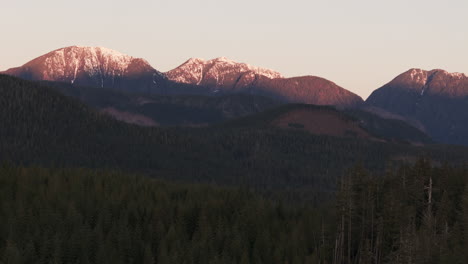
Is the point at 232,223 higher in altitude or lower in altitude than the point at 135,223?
lower

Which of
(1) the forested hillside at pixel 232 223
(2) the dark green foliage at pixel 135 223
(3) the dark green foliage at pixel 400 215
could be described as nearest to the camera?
(3) the dark green foliage at pixel 400 215

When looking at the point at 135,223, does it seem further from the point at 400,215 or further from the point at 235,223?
the point at 400,215

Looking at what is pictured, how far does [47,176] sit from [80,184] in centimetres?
1375

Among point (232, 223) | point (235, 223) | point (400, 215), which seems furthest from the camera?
point (232, 223)

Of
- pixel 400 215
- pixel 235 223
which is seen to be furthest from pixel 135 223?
pixel 400 215

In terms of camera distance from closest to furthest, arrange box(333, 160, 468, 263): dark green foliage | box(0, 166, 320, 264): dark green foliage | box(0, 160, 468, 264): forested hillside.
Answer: box(333, 160, 468, 263): dark green foliage, box(0, 160, 468, 264): forested hillside, box(0, 166, 320, 264): dark green foliage

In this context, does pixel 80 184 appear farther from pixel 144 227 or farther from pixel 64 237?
pixel 64 237

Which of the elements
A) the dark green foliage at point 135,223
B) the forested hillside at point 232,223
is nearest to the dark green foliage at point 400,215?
the forested hillside at point 232,223

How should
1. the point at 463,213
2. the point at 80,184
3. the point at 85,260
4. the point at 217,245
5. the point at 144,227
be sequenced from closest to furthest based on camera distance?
the point at 85,260 → the point at 463,213 → the point at 217,245 → the point at 144,227 → the point at 80,184

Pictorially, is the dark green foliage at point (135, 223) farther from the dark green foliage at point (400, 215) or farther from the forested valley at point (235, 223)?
the dark green foliage at point (400, 215)

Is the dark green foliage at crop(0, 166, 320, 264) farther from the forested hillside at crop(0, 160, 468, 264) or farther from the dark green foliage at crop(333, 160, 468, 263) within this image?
the dark green foliage at crop(333, 160, 468, 263)

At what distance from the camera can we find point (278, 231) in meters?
137

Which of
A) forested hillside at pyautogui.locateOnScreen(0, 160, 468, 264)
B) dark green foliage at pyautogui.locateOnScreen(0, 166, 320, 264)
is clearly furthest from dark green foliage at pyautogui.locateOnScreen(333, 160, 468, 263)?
dark green foliage at pyautogui.locateOnScreen(0, 166, 320, 264)

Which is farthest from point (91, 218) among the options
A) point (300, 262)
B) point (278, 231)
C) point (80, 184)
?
point (300, 262)
